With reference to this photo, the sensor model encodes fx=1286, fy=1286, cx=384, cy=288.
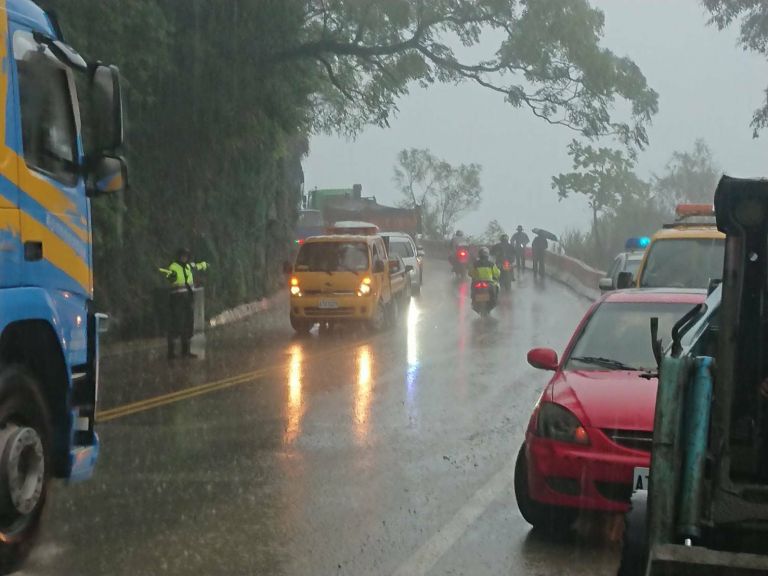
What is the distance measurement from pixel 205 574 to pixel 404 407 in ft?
23.2

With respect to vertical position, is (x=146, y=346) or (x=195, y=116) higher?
(x=195, y=116)

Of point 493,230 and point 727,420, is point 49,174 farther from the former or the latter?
point 493,230

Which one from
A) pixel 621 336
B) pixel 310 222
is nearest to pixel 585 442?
pixel 621 336

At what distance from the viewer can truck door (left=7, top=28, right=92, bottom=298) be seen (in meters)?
7.20

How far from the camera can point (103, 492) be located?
9.12 metres

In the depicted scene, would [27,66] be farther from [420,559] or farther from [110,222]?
[110,222]

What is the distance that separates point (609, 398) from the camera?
7.95 metres

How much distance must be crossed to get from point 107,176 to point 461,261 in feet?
127

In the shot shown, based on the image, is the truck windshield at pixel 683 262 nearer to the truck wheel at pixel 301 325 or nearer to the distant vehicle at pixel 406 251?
the truck wheel at pixel 301 325

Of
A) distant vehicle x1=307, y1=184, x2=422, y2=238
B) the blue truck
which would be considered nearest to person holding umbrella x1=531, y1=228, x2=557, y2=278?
distant vehicle x1=307, y1=184, x2=422, y2=238

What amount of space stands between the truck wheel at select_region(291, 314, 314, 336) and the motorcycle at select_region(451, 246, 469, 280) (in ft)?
71.7

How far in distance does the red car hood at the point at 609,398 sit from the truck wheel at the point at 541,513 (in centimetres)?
52

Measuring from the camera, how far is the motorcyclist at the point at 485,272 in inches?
1130

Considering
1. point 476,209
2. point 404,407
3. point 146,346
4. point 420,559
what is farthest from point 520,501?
point 476,209
